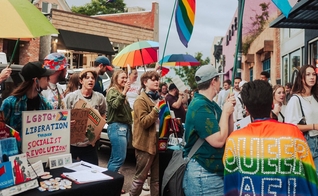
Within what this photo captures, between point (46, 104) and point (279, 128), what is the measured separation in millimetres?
2199

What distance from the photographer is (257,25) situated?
73.7 feet

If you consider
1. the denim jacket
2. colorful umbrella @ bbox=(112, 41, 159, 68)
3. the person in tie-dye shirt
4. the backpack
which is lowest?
the backpack

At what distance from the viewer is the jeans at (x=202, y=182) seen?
2.95m

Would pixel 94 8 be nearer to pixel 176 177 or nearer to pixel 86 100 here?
pixel 86 100

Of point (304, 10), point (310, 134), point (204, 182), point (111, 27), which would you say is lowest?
point (204, 182)

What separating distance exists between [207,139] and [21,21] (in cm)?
170

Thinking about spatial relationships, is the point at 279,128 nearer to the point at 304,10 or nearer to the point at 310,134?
the point at 310,134

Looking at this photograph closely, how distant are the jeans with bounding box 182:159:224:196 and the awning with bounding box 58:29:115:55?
23503 mm

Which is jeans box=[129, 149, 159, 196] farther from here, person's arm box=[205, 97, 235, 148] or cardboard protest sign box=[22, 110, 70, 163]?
person's arm box=[205, 97, 235, 148]

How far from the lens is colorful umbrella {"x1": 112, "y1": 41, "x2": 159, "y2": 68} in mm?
6980

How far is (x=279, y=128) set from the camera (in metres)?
2.24

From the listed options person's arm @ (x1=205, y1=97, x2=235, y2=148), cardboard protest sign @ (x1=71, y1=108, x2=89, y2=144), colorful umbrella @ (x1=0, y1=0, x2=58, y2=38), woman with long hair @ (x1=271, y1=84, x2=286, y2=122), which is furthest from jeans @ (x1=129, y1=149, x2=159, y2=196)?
colorful umbrella @ (x1=0, y1=0, x2=58, y2=38)

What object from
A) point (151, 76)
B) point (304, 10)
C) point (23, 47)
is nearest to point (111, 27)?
point (23, 47)

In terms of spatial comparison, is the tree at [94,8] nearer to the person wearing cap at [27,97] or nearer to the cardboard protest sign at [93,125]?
the cardboard protest sign at [93,125]
